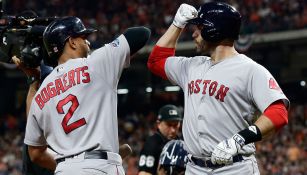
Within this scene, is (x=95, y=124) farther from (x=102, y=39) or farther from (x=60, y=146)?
(x=102, y=39)

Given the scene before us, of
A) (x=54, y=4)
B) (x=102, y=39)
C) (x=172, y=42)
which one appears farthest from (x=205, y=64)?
(x=54, y=4)

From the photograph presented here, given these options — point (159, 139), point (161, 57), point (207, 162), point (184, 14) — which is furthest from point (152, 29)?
point (207, 162)

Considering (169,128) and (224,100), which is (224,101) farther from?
(169,128)

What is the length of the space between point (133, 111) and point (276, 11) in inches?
235

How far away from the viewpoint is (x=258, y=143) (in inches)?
619

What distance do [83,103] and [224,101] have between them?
914mm

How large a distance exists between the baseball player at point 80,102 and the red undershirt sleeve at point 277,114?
38.0 inches

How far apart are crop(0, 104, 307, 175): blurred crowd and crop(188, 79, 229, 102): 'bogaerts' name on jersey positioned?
9.90 meters

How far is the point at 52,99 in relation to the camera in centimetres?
420

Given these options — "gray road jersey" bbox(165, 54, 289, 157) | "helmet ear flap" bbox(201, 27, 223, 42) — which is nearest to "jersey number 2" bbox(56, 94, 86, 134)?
"gray road jersey" bbox(165, 54, 289, 157)

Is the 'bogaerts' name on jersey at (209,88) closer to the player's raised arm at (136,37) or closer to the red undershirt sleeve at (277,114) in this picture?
the red undershirt sleeve at (277,114)

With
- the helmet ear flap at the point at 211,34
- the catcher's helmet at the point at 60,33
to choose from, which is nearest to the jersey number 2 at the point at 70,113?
the catcher's helmet at the point at 60,33

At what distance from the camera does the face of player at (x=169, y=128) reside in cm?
652

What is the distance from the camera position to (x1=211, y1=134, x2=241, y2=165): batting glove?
379 centimetres
